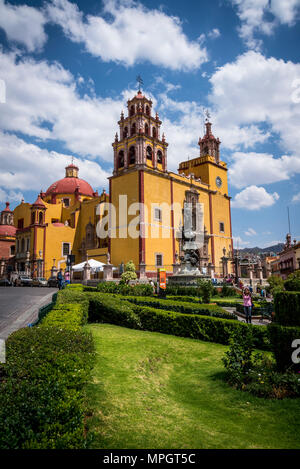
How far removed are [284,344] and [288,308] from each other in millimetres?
743

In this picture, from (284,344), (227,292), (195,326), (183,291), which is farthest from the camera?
(227,292)

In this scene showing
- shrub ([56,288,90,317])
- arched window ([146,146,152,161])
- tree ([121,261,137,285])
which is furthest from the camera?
arched window ([146,146,152,161])

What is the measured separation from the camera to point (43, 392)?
9.68 ft

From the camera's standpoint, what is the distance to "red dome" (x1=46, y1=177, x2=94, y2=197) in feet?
151

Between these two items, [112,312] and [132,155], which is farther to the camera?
[132,155]

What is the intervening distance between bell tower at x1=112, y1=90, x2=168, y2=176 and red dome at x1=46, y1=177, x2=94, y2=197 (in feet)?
45.7

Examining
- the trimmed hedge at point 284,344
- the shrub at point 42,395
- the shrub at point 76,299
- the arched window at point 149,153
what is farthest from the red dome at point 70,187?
the shrub at point 42,395

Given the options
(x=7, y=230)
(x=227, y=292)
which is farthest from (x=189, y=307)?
(x=7, y=230)

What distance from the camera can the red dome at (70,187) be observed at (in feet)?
151

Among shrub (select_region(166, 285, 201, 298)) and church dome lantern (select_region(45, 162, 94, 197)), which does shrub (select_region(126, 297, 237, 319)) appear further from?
church dome lantern (select_region(45, 162, 94, 197))

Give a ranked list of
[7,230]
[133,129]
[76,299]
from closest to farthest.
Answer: [76,299] < [133,129] < [7,230]

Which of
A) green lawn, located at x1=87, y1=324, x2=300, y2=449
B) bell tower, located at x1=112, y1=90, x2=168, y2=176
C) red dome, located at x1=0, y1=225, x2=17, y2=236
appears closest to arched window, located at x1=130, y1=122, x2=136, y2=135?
bell tower, located at x1=112, y1=90, x2=168, y2=176

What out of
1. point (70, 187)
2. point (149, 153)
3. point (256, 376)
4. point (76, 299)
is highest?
point (70, 187)

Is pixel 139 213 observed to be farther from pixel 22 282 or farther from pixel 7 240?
pixel 7 240
